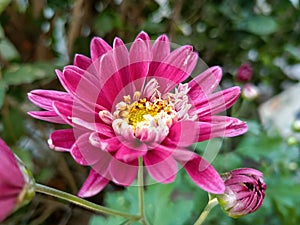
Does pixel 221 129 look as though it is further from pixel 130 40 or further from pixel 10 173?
pixel 130 40

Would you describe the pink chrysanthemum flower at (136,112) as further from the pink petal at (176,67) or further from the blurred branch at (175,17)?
the blurred branch at (175,17)

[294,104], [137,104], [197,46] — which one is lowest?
[294,104]

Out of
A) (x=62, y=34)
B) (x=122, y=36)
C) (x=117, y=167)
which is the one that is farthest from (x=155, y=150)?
(x=62, y=34)

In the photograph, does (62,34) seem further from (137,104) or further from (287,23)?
(137,104)

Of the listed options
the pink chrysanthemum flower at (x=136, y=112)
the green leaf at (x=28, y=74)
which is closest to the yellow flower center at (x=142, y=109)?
the pink chrysanthemum flower at (x=136, y=112)

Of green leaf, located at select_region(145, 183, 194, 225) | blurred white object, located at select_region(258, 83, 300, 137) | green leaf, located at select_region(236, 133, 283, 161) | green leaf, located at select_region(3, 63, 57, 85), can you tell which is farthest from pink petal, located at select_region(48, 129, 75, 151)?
blurred white object, located at select_region(258, 83, 300, 137)
